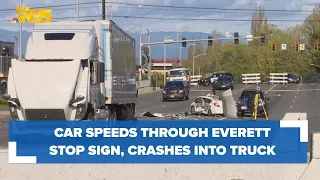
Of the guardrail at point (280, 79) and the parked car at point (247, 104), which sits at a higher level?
the parked car at point (247, 104)

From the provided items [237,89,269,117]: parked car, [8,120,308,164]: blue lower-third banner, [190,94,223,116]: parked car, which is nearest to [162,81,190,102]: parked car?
[190,94,223,116]: parked car

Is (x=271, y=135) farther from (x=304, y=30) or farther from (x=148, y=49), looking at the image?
(x=304, y=30)

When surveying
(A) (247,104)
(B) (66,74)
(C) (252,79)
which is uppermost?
(B) (66,74)

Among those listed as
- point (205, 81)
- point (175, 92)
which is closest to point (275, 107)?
point (175, 92)

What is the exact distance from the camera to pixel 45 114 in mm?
15062

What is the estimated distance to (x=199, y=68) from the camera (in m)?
152

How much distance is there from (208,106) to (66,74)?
1818 centimetres

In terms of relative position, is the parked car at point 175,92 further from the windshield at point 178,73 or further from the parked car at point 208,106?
the windshield at point 178,73

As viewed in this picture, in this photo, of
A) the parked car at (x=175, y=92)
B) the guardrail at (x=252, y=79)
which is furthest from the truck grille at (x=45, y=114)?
the guardrail at (x=252, y=79)

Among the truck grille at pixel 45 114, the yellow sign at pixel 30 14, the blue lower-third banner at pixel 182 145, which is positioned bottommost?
the truck grille at pixel 45 114

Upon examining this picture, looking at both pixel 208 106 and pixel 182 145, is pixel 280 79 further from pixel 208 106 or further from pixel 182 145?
pixel 182 145

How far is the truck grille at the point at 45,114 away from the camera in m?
15.0

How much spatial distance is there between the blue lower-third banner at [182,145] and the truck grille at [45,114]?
723cm
